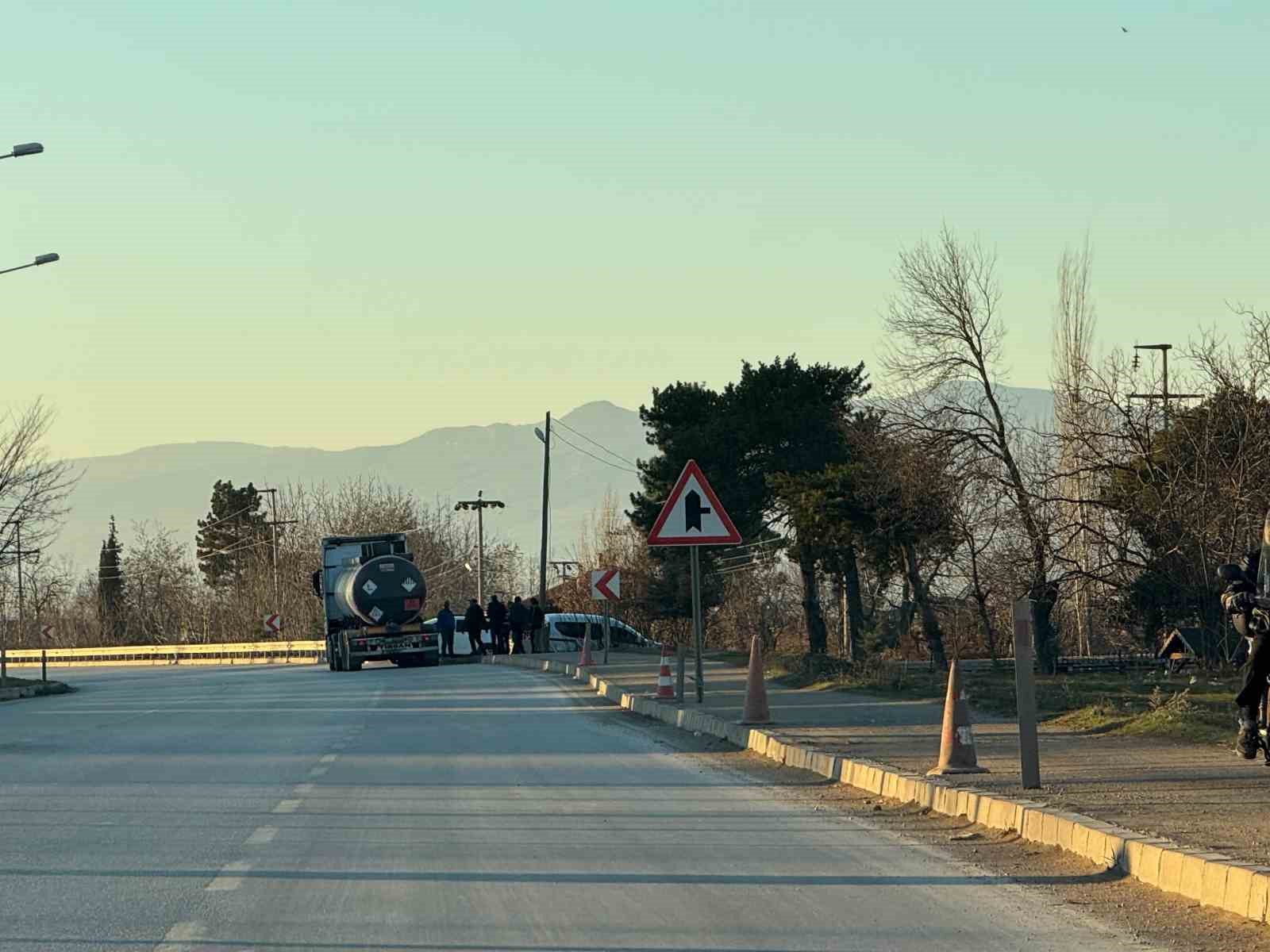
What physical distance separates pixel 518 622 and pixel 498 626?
0.72m

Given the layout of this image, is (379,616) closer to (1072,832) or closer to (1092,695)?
(1092,695)

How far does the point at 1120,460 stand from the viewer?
1367 inches

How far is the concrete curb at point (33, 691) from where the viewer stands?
Result: 121ft

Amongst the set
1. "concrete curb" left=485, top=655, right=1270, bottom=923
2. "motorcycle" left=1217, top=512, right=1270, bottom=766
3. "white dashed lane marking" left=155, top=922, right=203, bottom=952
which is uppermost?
"motorcycle" left=1217, top=512, right=1270, bottom=766

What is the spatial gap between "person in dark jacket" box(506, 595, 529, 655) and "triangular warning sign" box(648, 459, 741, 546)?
1164 inches

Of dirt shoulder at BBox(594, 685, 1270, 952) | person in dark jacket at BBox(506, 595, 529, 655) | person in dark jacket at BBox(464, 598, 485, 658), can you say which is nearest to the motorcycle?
dirt shoulder at BBox(594, 685, 1270, 952)

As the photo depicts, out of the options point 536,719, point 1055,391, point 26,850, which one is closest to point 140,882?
point 26,850

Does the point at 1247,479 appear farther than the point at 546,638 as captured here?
No

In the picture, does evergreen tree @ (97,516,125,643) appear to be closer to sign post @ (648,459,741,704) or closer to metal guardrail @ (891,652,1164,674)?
metal guardrail @ (891,652,1164,674)

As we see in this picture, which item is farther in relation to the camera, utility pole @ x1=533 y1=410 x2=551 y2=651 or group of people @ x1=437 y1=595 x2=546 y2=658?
utility pole @ x1=533 y1=410 x2=551 y2=651

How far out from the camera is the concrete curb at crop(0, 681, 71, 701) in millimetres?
37000

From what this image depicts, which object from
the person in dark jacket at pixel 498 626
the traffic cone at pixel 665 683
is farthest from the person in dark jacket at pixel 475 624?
the traffic cone at pixel 665 683

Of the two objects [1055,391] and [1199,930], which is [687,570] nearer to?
[1055,391]

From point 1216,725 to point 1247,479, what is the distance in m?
14.0
